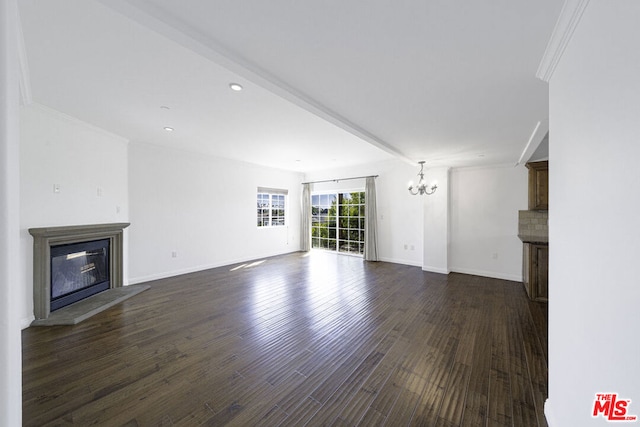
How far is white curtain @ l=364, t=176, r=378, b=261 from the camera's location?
21.2 ft

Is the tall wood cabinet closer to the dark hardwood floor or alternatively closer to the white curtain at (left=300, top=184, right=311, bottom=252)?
the dark hardwood floor

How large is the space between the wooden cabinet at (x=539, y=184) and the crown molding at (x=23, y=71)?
6282mm

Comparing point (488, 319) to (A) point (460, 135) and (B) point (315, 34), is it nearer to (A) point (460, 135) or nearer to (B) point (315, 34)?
(A) point (460, 135)

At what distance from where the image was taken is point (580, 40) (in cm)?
115

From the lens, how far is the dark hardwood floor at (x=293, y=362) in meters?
1.67

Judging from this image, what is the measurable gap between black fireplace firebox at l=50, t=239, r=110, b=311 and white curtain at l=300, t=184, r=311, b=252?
197 inches

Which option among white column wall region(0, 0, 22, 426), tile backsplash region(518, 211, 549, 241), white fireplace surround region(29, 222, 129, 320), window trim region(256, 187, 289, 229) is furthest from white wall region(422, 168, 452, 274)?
white fireplace surround region(29, 222, 129, 320)

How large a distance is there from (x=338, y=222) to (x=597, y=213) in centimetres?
645

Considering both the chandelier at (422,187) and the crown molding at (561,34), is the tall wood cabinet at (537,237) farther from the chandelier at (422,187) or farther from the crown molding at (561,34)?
the crown molding at (561,34)

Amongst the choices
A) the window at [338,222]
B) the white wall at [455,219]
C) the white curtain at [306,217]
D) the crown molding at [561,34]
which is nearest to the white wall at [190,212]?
the white curtain at [306,217]

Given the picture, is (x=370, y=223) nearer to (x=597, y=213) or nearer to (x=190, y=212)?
(x=190, y=212)

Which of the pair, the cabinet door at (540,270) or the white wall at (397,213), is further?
the white wall at (397,213)

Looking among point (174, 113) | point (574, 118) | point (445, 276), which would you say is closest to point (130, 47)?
point (174, 113)

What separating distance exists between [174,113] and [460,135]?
147 inches
